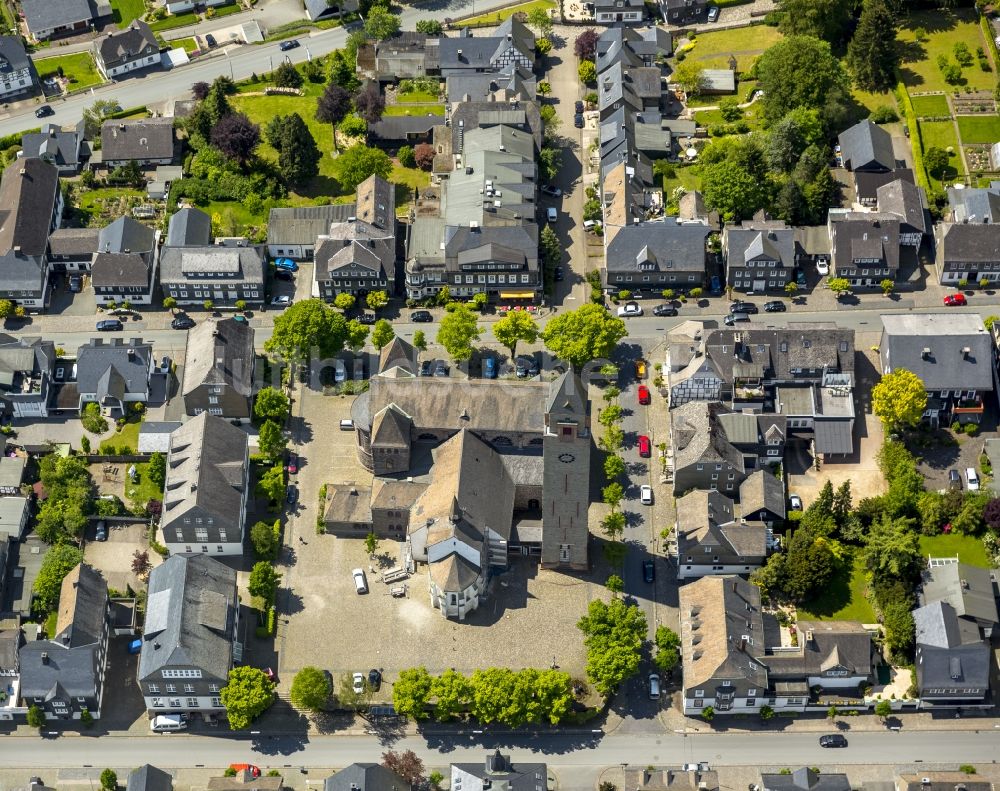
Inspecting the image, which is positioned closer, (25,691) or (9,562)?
(25,691)

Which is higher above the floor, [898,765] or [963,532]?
[963,532]

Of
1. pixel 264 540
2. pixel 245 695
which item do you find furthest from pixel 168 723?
pixel 264 540

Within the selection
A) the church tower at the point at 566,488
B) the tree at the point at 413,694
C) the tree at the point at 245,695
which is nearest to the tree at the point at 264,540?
the tree at the point at 245,695

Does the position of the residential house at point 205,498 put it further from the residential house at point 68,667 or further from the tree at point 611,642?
the tree at point 611,642

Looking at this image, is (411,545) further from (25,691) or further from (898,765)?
(898,765)

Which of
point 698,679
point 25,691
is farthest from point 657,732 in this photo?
point 25,691

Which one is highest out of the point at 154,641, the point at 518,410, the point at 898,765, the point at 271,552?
the point at 518,410
